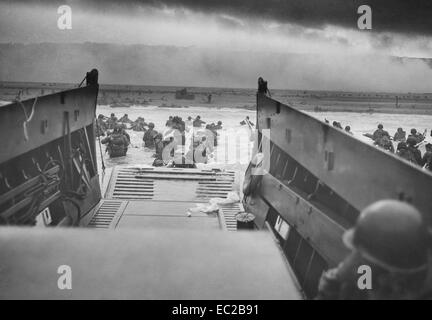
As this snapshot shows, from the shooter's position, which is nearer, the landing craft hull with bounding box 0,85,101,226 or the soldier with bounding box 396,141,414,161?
the landing craft hull with bounding box 0,85,101,226

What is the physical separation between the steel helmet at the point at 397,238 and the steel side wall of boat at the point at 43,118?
309cm

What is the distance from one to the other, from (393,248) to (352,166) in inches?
55.5

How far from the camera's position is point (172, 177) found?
23.5 ft

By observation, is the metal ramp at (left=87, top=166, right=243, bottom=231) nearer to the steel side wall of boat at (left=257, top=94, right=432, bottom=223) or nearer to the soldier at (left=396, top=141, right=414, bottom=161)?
the steel side wall of boat at (left=257, top=94, right=432, bottom=223)

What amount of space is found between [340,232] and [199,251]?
3.81 feet

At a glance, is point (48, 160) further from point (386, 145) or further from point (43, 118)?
point (386, 145)

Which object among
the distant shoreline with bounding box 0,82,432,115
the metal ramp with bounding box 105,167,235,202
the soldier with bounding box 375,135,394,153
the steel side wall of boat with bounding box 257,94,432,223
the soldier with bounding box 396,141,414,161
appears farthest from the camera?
the distant shoreline with bounding box 0,82,432,115

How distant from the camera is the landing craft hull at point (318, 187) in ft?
8.01

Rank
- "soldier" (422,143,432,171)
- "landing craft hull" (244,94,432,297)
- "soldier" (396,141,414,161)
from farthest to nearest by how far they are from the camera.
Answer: "soldier" (396,141,414,161) → "soldier" (422,143,432,171) → "landing craft hull" (244,94,432,297)

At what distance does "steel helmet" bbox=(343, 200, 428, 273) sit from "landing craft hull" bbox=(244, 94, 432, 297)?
0.87 feet

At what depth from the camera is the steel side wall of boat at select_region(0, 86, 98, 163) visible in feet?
12.0

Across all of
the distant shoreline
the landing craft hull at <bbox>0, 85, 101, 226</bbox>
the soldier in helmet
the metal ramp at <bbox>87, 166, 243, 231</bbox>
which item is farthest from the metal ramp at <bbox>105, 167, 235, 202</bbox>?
the distant shoreline

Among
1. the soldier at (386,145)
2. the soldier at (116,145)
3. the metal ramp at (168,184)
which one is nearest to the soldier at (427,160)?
the soldier at (386,145)
